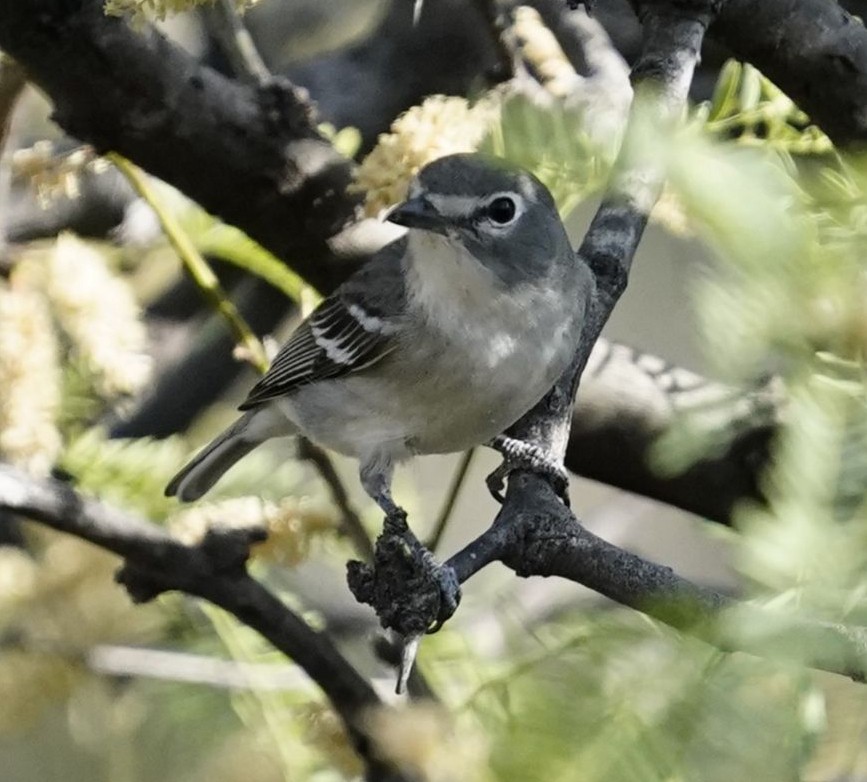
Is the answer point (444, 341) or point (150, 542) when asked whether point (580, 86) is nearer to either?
point (444, 341)

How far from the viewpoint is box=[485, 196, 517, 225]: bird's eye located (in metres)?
1.01

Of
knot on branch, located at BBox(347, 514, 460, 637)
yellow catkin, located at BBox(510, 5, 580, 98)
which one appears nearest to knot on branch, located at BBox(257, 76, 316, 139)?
yellow catkin, located at BBox(510, 5, 580, 98)

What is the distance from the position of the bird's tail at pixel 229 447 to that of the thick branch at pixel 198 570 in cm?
30

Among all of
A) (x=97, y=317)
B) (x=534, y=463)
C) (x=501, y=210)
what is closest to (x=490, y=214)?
(x=501, y=210)

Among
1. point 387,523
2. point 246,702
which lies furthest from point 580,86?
point 246,702

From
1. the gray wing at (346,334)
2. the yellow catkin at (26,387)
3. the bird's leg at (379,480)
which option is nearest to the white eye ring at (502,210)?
the gray wing at (346,334)

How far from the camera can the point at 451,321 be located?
107 centimetres

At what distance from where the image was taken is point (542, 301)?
105 centimetres

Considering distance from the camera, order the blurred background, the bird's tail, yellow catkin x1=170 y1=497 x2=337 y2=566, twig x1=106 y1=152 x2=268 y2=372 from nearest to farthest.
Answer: the blurred background < yellow catkin x1=170 y1=497 x2=337 y2=566 < twig x1=106 y1=152 x2=268 y2=372 < the bird's tail

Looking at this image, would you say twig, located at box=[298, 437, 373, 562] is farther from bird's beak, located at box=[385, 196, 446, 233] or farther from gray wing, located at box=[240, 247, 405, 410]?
bird's beak, located at box=[385, 196, 446, 233]

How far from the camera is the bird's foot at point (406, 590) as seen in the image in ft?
2.12

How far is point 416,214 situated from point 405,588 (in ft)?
1.19

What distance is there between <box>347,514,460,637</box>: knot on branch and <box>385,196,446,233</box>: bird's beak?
308 mm

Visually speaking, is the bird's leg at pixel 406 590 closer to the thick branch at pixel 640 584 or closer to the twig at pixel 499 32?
the thick branch at pixel 640 584
